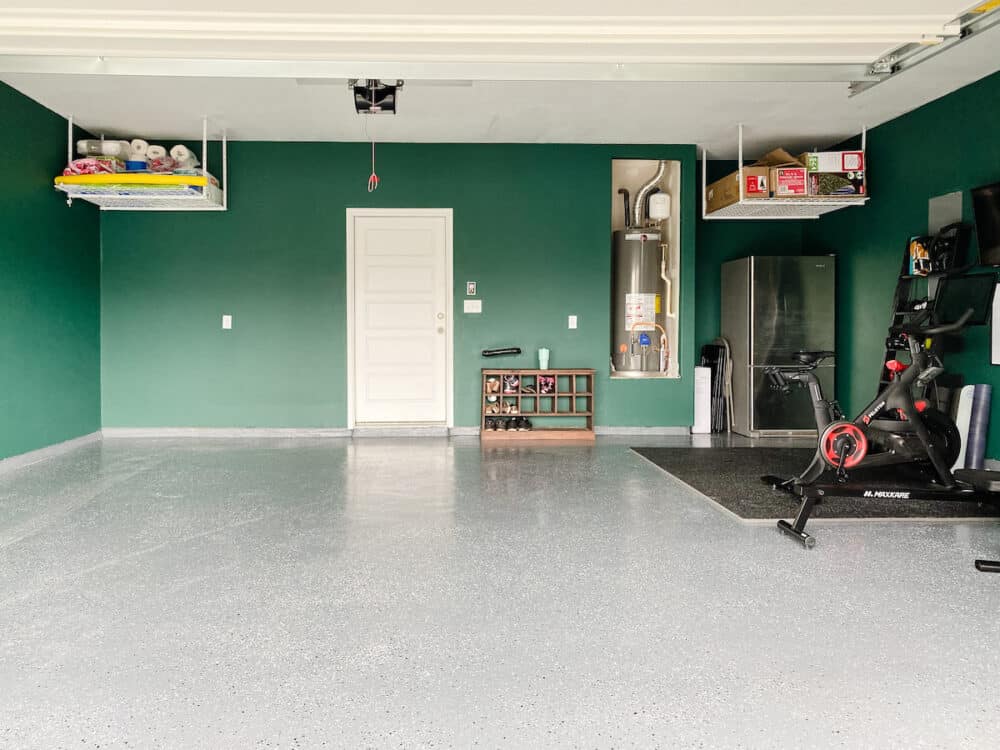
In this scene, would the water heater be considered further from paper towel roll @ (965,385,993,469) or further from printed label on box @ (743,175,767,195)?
paper towel roll @ (965,385,993,469)

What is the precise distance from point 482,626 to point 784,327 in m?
5.31

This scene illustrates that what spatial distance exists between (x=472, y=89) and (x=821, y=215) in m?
3.90

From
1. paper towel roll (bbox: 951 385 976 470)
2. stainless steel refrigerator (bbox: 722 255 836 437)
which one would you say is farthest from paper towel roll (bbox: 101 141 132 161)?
paper towel roll (bbox: 951 385 976 470)

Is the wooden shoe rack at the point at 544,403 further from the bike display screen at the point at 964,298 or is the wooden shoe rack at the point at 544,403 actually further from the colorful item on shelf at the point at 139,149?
the colorful item on shelf at the point at 139,149

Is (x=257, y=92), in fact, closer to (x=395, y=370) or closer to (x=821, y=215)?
(x=395, y=370)

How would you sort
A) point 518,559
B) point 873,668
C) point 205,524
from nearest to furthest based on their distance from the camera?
point 873,668, point 518,559, point 205,524

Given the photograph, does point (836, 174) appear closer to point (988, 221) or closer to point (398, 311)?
point (988, 221)

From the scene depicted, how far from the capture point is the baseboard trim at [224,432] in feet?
21.7

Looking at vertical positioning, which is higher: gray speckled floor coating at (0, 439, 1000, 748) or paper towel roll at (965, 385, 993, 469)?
paper towel roll at (965, 385, 993, 469)

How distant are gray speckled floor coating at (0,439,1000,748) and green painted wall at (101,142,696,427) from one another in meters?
2.71

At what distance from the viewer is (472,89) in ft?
17.1

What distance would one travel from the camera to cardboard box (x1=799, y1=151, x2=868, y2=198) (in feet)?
19.7

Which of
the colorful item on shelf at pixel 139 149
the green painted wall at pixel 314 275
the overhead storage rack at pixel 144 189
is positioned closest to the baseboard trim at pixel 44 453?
the green painted wall at pixel 314 275

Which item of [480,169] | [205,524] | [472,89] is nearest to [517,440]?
[480,169]
